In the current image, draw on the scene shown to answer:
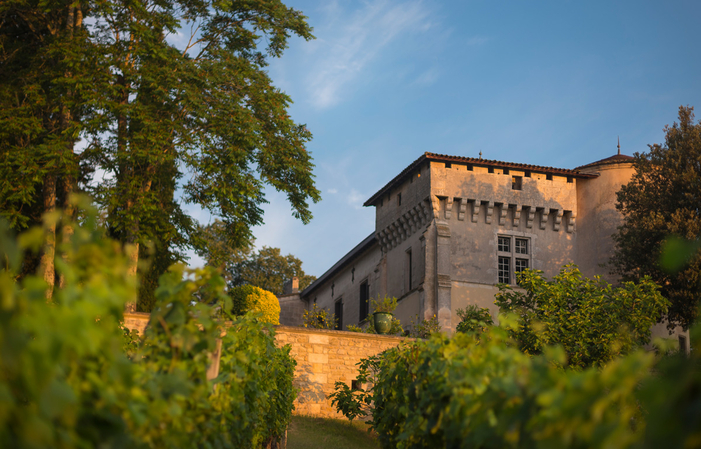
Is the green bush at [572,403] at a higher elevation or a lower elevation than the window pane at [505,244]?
lower

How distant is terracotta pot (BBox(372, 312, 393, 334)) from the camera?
18.6 metres

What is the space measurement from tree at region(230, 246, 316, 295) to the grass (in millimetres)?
29289

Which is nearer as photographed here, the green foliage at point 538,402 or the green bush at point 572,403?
the green bush at point 572,403

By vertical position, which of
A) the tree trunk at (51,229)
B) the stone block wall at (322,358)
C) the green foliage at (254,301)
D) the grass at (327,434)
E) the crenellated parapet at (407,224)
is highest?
the crenellated parapet at (407,224)

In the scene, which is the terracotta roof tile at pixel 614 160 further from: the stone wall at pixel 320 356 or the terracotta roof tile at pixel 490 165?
the stone wall at pixel 320 356

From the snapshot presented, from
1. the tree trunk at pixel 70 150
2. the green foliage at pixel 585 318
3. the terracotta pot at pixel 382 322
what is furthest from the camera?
the terracotta pot at pixel 382 322

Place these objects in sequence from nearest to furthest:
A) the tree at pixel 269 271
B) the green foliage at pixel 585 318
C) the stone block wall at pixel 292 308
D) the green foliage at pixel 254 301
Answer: the green foliage at pixel 585 318
the green foliage at pixel 254 301
the stone block wall at pixel 292 308
the tree at pixel 269 271

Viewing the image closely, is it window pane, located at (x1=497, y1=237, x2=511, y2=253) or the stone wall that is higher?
window pane, located at (x1=497, y1=237, x2=511, y2=253)

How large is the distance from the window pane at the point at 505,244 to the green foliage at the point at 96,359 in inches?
850

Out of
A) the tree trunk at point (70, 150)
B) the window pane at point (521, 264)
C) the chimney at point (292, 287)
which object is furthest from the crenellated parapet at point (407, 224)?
the chimney at point (292, 287)

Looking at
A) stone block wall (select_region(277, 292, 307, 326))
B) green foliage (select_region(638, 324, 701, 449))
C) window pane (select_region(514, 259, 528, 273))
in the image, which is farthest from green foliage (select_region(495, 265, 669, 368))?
stone block wall (select_region(277, 292, 307, 326))

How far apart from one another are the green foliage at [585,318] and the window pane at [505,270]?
6871 mm

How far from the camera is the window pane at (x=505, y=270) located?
24.6 m

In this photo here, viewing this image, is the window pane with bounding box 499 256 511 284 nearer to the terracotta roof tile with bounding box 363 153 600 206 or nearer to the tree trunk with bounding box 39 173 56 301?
the terracotta roof tile with bounding box 363 153 600 206
